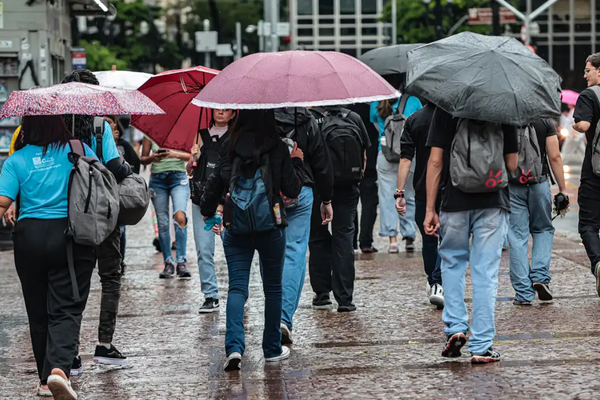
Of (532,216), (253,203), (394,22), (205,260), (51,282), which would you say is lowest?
(205,260)

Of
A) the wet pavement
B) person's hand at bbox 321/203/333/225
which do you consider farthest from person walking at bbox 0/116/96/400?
person's hand at bbox 321/203/333/225

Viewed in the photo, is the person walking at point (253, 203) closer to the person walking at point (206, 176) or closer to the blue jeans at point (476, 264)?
the blue jeans at point (476, 264)

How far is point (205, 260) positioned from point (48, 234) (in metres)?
3.24

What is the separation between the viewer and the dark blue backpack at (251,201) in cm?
625

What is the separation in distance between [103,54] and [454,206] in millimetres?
45540

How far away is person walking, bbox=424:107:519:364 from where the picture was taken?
6.40 metres

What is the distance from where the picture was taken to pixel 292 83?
254 inches

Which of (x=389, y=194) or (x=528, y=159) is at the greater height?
(x=528, y=159)

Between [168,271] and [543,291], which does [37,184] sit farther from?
[168,271]

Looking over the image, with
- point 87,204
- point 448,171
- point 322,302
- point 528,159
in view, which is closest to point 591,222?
point 528,159

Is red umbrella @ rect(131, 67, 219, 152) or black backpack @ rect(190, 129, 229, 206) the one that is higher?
Answer: red umbrella @ rect(131, 67, 219, 152)

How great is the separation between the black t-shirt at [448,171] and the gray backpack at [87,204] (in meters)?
1.94

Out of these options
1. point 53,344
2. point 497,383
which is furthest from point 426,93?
point 53,344

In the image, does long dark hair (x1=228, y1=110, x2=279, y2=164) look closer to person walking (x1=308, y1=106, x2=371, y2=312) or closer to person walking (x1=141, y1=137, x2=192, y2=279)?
person walking (x1=308, y1=106, x2=371, y2=312)
